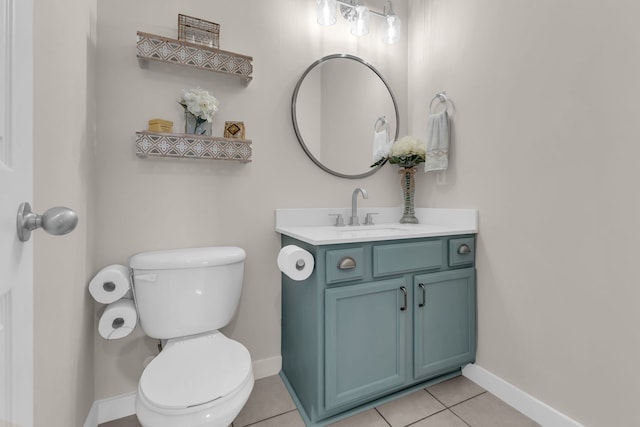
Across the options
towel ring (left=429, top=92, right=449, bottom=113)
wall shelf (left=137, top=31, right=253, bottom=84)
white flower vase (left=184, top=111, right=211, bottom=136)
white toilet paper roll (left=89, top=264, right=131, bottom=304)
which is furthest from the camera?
towel ring (left=429, top=92, right=449, bottom=113)

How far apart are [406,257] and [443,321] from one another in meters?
0.44

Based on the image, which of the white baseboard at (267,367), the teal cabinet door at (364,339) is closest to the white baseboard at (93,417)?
the white baseboard at (267,367)

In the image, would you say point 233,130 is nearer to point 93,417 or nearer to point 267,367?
point 267,367

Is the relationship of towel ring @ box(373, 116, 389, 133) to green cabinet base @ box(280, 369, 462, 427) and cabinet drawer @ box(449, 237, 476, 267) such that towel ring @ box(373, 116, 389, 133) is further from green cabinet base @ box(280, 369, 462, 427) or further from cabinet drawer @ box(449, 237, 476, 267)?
green cabinet base @ box(280, 369, 462, 427)

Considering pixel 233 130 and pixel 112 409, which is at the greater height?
pixel 233 130

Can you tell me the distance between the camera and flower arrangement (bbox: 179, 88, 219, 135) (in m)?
1.46

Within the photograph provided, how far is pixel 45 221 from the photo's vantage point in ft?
1.64

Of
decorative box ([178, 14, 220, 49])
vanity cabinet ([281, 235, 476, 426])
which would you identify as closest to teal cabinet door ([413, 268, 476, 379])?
vanity cabinet ([281, 235, 476, 426])

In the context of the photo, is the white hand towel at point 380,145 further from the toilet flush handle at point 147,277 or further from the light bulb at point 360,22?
the toilet flush handle at point 147,277

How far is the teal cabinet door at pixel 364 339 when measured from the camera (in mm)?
1377

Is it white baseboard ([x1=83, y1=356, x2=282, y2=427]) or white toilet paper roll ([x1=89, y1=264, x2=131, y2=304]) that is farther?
white baseboard ([x1=83, y1=356, x2=282, y2=427])

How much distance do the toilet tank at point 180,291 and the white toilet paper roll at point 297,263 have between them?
0.26 metres

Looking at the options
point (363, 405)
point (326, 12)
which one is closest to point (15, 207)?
point (363, 405)

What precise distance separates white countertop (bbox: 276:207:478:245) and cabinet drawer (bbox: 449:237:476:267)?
2.0 inches
